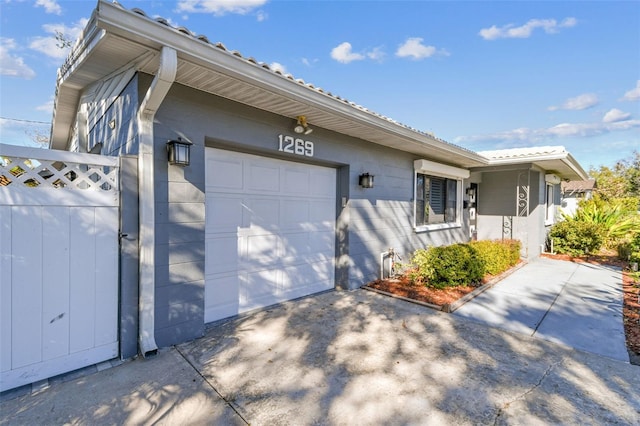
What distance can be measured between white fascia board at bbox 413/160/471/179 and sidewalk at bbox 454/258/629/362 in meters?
2.98

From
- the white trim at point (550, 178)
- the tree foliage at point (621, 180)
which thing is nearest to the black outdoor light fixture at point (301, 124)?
the white trim at point (550, 178)

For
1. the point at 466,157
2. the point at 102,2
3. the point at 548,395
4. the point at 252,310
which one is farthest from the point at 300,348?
the point at 466,157

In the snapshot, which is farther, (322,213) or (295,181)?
(322,213)

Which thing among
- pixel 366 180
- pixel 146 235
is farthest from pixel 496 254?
pixel 146 235

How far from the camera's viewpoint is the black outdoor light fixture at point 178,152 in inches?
125

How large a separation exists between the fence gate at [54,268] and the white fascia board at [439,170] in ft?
19.8

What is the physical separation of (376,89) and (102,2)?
11.4 meters

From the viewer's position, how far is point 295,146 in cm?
454

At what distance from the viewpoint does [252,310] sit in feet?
14.5

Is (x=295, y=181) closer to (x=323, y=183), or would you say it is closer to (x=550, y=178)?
(x=323, y=183)

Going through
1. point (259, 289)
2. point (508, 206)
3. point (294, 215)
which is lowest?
point (259, 289)

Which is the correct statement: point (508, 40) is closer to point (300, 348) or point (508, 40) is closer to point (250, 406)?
point (300, 348)

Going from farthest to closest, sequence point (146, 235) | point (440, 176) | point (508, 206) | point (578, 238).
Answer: point (508, 206)
point (578, 238)
point (440, 176)
point (146, 235)

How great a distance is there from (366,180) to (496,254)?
150 inches
